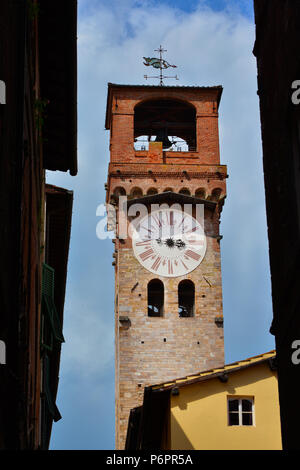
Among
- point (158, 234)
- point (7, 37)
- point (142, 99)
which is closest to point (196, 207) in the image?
point (158, 234)

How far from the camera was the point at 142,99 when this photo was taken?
36.9m

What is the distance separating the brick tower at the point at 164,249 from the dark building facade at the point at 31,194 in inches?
501

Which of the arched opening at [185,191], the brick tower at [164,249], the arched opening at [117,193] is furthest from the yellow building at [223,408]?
the arched opening at [185,191]

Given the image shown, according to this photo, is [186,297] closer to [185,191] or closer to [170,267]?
[170,267]

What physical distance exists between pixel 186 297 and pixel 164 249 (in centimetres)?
171

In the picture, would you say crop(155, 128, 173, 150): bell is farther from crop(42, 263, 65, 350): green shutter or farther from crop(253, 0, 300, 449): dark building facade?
crop(253, 0, 300, 449): dark building facade

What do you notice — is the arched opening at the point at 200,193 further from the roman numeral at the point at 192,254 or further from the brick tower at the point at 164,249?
the roman numeral at the point at 192,254

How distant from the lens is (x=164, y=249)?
113 feet

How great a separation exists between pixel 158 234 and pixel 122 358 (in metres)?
4.58

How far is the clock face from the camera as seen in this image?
3400 centimetres

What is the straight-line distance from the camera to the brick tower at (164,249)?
3228 cm

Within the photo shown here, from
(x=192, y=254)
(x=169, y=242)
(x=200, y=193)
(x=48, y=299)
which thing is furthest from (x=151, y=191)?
(x=48, y=299)

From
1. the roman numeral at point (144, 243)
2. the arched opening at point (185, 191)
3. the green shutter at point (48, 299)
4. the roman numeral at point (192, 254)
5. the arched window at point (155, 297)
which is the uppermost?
the arched opening at point (185, 191)
